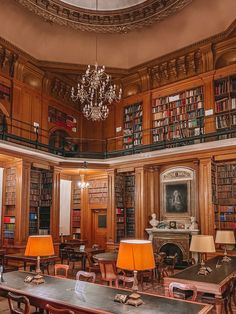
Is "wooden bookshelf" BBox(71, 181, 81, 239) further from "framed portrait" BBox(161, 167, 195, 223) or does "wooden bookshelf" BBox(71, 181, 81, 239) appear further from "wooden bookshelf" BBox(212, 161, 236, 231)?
"wooden bookshelf" BBox(212, 161, 236, 231)

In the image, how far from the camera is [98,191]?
11.8 metres

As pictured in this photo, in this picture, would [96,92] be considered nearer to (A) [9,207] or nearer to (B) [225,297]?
(A) [9,207]

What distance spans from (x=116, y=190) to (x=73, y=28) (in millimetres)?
5746

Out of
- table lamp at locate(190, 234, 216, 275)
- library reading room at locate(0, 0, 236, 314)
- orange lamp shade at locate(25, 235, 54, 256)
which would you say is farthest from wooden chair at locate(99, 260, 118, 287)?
orange lamp shade at locate(25, 235, 54, 256)

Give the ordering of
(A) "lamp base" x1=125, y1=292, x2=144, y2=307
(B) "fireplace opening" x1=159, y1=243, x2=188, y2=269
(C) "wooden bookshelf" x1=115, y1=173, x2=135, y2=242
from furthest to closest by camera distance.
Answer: (C) "wooden bookshelf" x1=115, y1=173, x2=135, y2=242 → (B) "fireplace opening" x1=159, y1=243, x2=188, y2=269 → (A) "lamp base" x1=125, y1=292, x2=144, y2=307

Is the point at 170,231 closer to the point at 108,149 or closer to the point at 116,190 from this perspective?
the point at 116,190

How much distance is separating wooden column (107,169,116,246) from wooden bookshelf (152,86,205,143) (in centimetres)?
203

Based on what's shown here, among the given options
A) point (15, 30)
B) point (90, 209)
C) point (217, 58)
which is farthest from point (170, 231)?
point (15, 30)

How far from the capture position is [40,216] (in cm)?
1026

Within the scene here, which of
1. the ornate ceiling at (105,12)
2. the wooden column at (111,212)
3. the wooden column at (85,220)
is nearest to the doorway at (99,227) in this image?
the wooden column at (85,220)

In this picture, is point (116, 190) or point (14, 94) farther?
point (116, 190)

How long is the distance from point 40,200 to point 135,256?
25.9 feet

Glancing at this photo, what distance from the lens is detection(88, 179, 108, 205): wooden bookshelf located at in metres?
11.5

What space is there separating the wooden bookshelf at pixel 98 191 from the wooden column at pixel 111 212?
54cm
